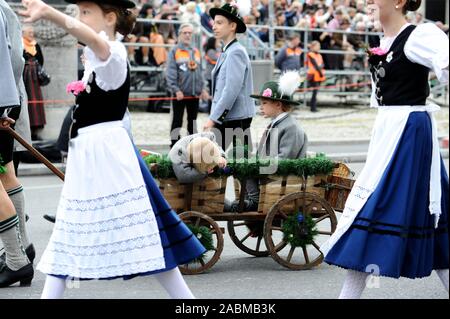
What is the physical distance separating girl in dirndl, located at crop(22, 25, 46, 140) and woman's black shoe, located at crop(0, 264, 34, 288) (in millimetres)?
8313

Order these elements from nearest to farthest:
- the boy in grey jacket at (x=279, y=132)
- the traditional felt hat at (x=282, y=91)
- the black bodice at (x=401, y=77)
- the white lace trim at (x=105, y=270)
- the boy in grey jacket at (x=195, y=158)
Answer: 1. the white lace trim at (x=105, y=270)
2. the black bodice at (x=401, y=77)
3. the boy in grey jacket at (x=195, y=158)
4. the boy in grey jacket at (x=279, y=132)
5. the traditional felt hat at (x=282, y=91)

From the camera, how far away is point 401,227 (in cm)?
526

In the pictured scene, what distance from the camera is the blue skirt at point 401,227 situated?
207 inches

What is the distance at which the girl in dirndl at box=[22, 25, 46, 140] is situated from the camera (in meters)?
14.8

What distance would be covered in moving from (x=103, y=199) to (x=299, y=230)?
2.51 metres

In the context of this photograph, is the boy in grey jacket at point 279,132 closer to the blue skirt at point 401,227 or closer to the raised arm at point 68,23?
the blue skirt at point 401,227

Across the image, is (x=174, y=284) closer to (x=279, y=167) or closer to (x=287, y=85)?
(x=279, y=167)

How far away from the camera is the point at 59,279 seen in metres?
5.04

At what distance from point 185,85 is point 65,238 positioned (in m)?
10.5

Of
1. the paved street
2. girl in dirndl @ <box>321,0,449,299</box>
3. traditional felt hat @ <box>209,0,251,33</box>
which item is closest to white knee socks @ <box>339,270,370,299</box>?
girl in dirndl @ <box>321,0,449,299</box>

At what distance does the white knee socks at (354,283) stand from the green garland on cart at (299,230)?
1.88 m

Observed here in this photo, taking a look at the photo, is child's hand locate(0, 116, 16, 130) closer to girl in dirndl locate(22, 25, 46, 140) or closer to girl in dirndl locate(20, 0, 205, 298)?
girl in dirndl locate(20, 0, 205, 298)

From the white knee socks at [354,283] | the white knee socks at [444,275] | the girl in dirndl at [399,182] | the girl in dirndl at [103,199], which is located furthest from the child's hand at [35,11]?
the white knee socks at [444,275]
